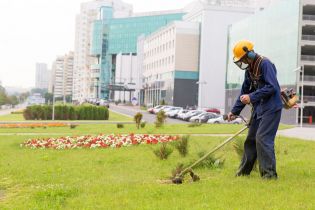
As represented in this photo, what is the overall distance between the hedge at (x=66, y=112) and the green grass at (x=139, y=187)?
32.2 meters

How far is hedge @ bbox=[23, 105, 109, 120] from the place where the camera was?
4144cm

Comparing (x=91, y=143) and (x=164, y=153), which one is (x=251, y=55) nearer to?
(x=164, y=153)

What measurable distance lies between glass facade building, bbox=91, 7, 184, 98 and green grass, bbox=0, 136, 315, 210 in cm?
13295

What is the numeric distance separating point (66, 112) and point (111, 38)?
115260 mm

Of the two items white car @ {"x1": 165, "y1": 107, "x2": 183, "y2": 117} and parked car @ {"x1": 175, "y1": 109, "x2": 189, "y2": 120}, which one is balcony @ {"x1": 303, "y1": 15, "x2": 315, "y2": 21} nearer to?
parked car @ {"x1": 175, "y1": 109, "x2": 189, "y2": 120}

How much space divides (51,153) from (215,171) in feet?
18.5

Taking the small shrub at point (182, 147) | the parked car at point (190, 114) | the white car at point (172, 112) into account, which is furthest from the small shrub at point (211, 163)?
the white car at point (172, 112)

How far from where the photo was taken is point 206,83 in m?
82.9

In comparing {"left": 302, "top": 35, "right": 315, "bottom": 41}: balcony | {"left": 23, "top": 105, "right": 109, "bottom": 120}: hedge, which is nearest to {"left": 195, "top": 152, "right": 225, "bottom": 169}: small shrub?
{"left": 23, "top": 105, "right": 109, "bottom": 120}: hedge

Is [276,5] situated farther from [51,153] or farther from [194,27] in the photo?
[51,153]

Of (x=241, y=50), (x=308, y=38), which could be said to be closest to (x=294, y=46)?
(x=308, y=38)

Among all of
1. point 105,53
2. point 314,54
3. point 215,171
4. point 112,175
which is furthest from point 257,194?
point 105,53

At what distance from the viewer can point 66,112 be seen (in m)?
42.1

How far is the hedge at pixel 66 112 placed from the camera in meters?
41.4
